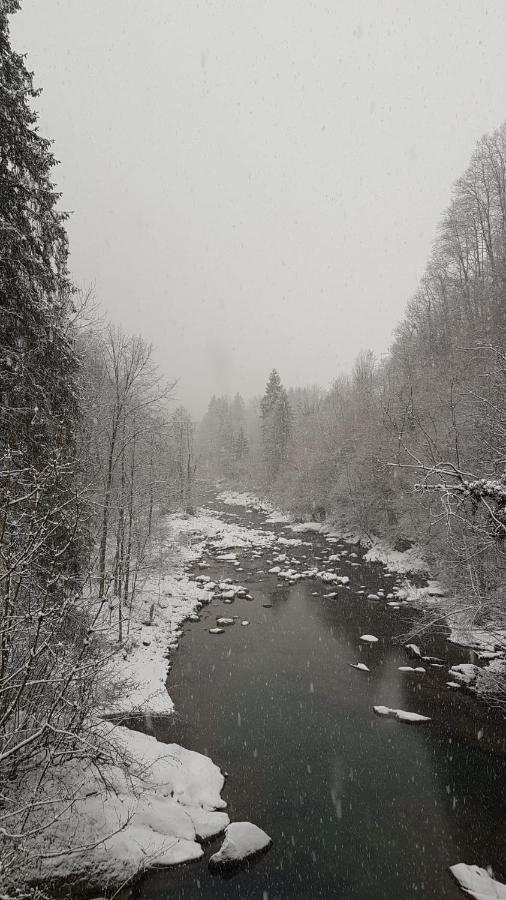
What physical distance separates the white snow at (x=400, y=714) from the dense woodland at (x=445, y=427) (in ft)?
7.33

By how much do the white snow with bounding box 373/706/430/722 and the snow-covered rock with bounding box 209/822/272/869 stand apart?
15.0 ft

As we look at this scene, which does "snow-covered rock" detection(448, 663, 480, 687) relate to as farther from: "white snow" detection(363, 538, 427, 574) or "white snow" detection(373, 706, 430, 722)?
"white snow" detection(363, 538, 427, 574)

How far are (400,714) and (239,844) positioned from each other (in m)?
5.23

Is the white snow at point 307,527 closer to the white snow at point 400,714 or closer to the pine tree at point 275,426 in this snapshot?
the pine tree at point 275,426

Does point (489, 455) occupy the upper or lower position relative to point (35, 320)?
lower

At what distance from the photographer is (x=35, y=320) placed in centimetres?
790

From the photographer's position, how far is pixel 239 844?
673 cm

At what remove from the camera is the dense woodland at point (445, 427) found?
12383 mm

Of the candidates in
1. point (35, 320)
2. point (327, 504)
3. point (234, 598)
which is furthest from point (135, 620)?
point (327, 504)

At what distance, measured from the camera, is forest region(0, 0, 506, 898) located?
15.2ft

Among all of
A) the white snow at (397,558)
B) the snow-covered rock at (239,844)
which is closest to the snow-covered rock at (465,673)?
the snow-covered rock at (239,844)

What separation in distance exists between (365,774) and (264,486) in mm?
45859

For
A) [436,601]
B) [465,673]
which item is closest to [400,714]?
[465,673]

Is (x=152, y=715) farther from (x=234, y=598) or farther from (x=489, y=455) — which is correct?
(x=489, y=455)
